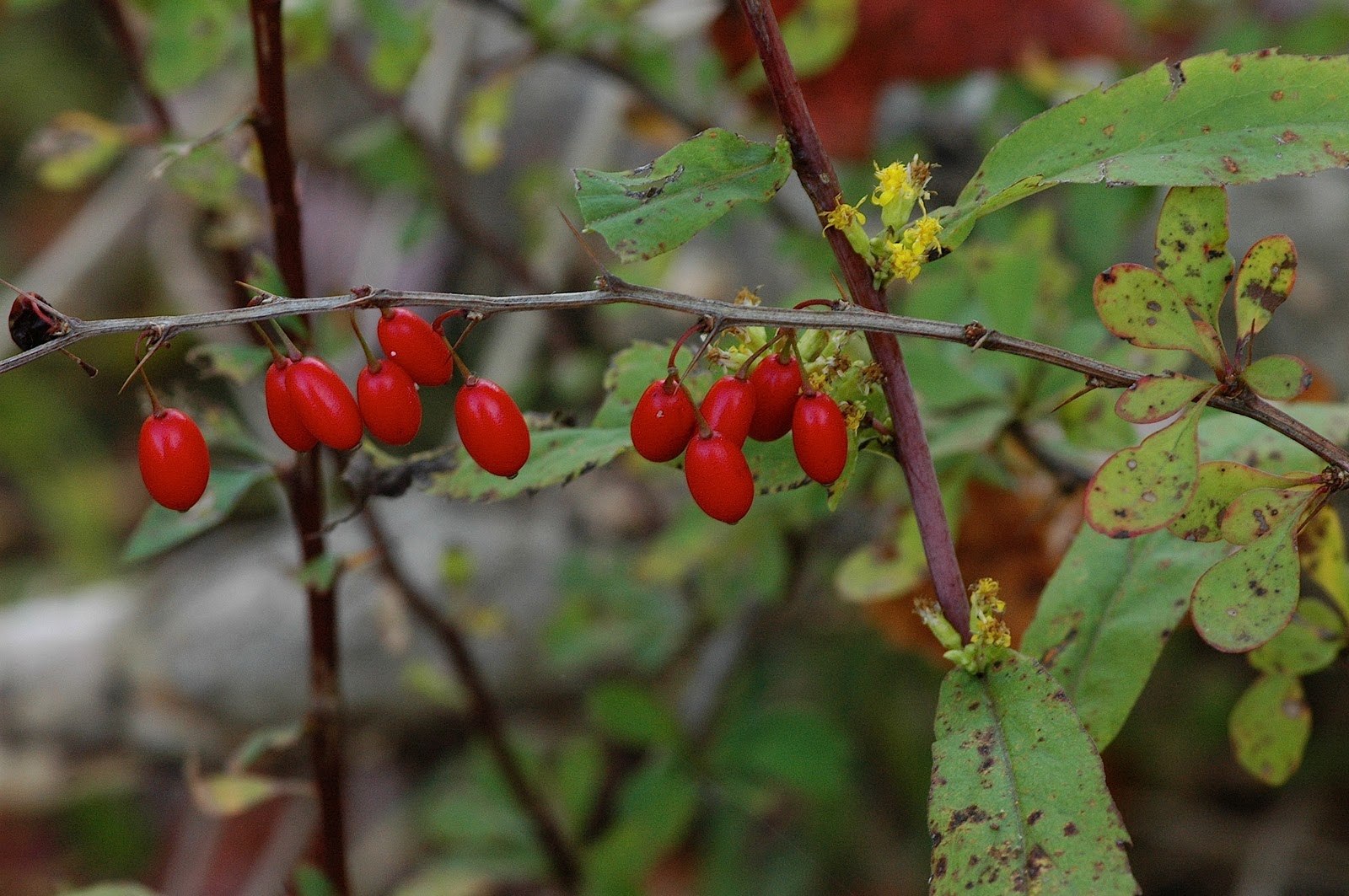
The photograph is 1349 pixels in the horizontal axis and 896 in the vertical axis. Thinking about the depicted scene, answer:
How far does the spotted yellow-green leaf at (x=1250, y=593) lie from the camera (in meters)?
0.92

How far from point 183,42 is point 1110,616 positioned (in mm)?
1601

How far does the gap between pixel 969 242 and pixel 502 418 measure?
5.24 feet

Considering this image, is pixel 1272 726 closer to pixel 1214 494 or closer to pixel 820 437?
pixel 1214 494

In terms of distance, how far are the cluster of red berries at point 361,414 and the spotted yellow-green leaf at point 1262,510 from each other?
601 mm

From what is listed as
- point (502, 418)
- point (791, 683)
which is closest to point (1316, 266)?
point (791, 683)

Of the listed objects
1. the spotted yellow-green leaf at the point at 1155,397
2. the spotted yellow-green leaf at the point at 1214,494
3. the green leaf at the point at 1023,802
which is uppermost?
the spotted yellow-green leaf at the point at 1155,397

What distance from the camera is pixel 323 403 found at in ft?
3.05

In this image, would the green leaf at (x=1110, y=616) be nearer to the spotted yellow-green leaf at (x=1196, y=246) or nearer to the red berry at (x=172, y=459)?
the spotted yellow-green leaf at (x=1196, y=246)

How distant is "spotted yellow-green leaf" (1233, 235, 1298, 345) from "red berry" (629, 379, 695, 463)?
47cm

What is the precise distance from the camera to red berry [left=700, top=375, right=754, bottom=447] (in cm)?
93

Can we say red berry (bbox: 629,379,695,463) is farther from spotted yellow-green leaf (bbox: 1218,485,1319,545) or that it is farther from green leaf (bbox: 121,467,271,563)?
green leaf (bbox: 121,467,271,563)

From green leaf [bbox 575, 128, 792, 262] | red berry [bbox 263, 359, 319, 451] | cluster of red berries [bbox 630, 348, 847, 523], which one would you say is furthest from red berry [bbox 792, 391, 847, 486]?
red berry [bbox 263, 359, 319, 451]

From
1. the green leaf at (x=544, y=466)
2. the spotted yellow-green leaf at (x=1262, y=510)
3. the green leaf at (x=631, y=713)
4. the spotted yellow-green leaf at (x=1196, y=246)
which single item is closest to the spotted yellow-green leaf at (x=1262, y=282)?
the spotted yellow-green leaf at (x=1196, y=246)

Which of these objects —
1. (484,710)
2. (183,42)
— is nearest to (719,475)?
(484,710)
